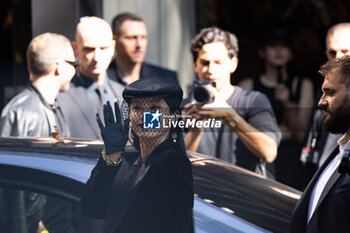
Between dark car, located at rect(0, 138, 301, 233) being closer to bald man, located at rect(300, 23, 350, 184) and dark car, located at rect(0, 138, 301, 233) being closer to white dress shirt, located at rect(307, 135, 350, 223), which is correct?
white dress shirt, located at rect(307, 135, 350, 223)

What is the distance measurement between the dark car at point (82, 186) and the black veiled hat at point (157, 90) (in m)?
0.23

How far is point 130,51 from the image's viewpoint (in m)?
4.05

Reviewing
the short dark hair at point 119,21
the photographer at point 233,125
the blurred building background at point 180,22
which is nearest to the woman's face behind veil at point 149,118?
the photographer at point 233,125

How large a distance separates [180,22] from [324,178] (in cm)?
315

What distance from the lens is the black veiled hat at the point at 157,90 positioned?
247cm

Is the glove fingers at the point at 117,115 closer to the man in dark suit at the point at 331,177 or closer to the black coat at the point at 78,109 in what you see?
the black coat at the point at 78,109

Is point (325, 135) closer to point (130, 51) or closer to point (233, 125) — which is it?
point (233, 125)

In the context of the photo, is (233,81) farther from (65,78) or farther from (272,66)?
(65,78)

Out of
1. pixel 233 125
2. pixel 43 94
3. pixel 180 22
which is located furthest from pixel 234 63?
pixel 180 22

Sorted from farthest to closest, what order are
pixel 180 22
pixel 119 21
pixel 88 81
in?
pixel 180 22
pixel 119 21
pixel 88 81

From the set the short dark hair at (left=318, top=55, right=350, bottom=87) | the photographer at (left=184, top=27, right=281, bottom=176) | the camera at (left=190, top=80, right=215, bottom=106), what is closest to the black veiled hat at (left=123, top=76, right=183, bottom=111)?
the short dark hair at (left=318, top=55, right=350, bottom=87)

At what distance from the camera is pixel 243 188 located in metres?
2.67

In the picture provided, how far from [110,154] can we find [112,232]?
282 mm

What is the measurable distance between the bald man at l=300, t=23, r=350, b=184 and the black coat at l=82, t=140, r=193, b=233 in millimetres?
1559
